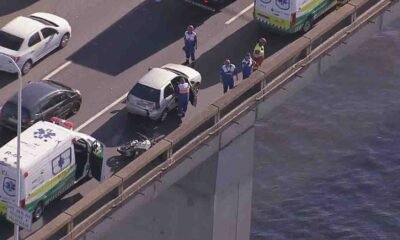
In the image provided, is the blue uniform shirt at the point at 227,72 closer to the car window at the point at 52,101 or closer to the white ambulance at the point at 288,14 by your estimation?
the white ambulance at the point at 288,14

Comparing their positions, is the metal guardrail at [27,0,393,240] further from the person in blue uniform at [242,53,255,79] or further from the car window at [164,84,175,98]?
the car window at [164,84,175,98]

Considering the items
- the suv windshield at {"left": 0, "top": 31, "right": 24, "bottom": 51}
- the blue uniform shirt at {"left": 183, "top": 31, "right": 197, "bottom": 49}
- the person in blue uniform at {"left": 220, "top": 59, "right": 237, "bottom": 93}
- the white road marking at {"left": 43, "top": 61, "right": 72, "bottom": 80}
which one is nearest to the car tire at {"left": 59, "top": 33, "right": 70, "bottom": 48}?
the white road marking at {"left": 43, "top": 61, "right": 72, "bottom": 80}

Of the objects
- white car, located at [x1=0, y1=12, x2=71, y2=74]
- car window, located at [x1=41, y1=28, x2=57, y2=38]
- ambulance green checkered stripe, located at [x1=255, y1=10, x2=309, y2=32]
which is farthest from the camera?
ambulance green checkered stripe, located at [x1=255, y1=10, x2=309, y2=32]

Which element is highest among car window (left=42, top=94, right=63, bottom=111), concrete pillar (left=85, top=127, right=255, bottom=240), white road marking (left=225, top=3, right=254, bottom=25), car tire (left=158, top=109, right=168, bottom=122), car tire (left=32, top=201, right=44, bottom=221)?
car window (left=42, top=94, right=63, bottom=111)

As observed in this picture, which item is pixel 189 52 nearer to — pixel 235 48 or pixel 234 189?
pixel 235 48

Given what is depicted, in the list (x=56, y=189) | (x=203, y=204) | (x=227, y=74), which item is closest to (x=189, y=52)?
(x=227, y=74)

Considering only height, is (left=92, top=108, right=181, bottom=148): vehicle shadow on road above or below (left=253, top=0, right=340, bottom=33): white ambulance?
below

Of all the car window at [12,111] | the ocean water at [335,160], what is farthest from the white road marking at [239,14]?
the car window at [12,111]
